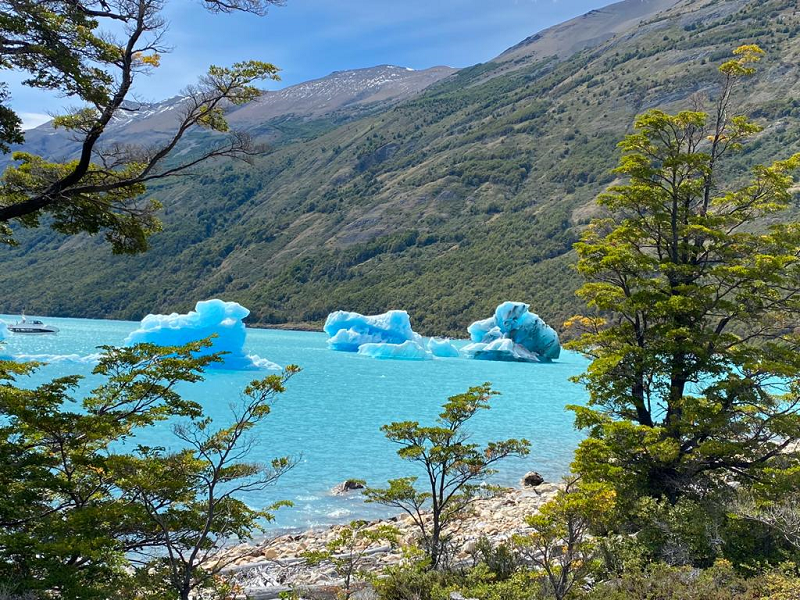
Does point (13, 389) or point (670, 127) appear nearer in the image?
point (13, 389)

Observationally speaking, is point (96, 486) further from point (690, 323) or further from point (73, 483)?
point (690, 323)

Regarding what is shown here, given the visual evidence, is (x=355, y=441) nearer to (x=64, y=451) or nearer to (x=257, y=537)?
(x=257, y=537)

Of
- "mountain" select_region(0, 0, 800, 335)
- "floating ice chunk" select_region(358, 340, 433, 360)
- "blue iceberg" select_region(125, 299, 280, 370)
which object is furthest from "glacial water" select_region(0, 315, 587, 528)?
"mountain" select_region(0, 0, 800, 335)

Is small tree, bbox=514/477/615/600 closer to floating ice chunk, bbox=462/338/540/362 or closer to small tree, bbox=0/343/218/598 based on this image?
small tree, bbox=0/343/218/598

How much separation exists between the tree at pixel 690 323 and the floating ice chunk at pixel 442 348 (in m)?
49.5

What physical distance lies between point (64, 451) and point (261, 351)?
53.8 meters

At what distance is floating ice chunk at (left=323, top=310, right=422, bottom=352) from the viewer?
192ft

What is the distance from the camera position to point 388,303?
10169 centimetres

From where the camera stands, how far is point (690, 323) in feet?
31.7

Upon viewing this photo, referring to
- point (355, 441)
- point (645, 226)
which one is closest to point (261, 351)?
point (355, 441)

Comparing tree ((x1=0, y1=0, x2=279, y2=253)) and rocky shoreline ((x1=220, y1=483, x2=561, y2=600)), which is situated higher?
tree ((x1=0, y1=0, x2=279, y2=253))

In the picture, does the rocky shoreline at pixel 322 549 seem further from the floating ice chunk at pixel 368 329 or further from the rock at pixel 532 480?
the floating ice chunk at pixel 368 329

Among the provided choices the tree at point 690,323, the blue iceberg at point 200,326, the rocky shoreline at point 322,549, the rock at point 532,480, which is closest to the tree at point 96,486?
the rocky shoreline at point 322,549

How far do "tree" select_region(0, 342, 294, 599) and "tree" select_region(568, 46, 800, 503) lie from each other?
5.58 meters
